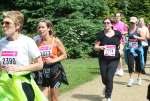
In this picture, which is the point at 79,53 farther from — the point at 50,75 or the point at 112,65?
the point at 50,75

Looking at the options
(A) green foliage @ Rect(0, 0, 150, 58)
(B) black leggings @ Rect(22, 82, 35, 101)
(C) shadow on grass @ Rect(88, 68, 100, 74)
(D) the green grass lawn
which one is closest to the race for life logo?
(B) black leggings @ Rect(22, 82, 35, 101)

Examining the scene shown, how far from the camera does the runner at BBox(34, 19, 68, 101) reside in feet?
30.5

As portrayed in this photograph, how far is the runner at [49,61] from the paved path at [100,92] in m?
2.17

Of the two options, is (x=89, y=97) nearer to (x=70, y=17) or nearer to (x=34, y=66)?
(x=34, y=66)

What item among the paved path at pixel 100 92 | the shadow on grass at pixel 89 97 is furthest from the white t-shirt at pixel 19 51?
the shadow on grass at pixel 89 97

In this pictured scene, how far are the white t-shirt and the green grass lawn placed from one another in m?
5.78

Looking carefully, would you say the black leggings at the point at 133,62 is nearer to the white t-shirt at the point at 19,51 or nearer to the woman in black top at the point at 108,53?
the woman in black top at the point at 108,53

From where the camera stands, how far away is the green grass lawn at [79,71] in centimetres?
1392

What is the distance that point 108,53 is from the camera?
36.6 feet

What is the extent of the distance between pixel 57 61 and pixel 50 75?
0.27m

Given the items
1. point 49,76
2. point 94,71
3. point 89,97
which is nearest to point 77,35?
point 94,71

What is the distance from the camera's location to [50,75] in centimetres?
938

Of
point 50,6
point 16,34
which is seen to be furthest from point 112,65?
point 50,6

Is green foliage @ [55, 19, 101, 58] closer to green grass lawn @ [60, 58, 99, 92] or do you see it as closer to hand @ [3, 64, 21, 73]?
green grass lawn @ [60, 58, 99, 92]
